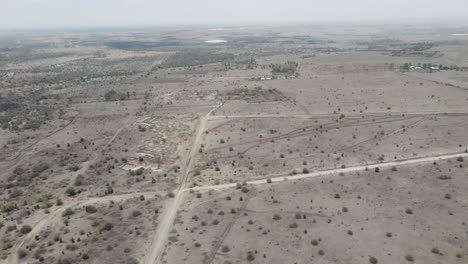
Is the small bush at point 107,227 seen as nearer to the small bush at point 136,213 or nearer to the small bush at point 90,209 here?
the small bush at point 136,213

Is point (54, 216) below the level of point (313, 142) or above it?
below

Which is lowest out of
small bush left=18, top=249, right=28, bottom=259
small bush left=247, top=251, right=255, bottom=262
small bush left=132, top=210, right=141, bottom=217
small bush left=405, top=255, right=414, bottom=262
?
small bush left=18, top=249, right=28, bottom=259

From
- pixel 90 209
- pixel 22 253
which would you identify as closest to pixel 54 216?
pixel 90 209

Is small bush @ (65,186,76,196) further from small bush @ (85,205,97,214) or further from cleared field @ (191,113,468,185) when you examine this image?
cleared field @ (191,113,468,185)

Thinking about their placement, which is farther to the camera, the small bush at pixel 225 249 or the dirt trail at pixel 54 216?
the dirt trail at pixel 54 216

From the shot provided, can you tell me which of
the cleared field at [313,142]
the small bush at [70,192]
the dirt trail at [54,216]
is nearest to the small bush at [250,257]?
the cleared field at [313,142]

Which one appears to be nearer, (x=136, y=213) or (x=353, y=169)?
(x=136, y=213)

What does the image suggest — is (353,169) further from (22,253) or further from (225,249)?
(22,253)

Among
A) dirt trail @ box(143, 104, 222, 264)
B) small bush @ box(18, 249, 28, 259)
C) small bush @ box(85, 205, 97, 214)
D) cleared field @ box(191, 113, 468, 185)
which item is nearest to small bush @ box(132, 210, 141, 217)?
dirt trail @ box(143, 104, 222, 264)

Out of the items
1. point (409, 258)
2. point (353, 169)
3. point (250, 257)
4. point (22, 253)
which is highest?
point (353, 169)

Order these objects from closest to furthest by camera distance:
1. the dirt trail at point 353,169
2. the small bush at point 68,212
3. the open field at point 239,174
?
the open field at point 239,174
the small bush at point 68,212
the dirt trail at point 353,169
